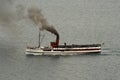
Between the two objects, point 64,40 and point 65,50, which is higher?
point 64,40

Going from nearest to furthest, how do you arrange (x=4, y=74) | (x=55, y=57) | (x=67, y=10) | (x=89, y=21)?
(x=4, y=74) → (x=55, y=57) → (x=89, y=21) → (x=67, y=10)

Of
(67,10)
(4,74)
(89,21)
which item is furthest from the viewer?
(67,10)

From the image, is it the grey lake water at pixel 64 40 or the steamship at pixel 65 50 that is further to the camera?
the steamship at pixel 65 50

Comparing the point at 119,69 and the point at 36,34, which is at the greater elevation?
the point at 36,34

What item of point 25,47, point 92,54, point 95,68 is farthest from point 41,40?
point 95,68

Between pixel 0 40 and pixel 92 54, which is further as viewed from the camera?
pixel 0 40

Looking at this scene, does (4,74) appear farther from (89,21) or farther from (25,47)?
(89,21)

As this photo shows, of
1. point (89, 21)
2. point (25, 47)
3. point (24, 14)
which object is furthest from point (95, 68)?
point (89, 21)

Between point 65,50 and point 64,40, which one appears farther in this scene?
point 64,40
